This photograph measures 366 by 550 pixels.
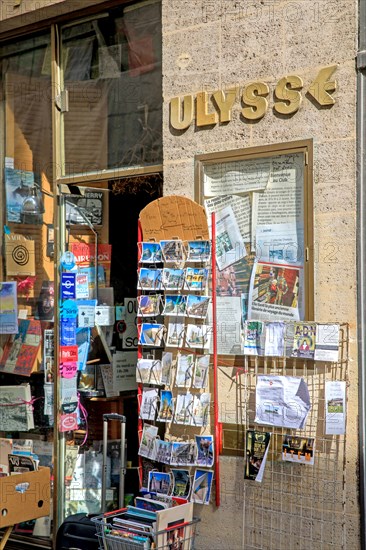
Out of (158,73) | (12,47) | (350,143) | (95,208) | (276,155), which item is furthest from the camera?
A: (12,47)

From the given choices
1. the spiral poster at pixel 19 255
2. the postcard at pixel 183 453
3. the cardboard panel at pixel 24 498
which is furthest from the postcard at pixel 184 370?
the spiral poster at pixel 19 255

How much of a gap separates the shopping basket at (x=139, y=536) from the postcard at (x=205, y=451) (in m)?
0.37

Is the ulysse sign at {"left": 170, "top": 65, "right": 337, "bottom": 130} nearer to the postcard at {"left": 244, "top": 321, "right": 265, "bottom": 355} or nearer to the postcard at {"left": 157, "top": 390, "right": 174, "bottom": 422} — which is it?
the postcard at {"left": 244, "top": 321, "right": 265, "bottom": 355}

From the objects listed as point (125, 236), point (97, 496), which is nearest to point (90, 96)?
point (125, 236)

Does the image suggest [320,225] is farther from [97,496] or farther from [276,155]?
[97,496]

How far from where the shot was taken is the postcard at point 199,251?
18.1 feet

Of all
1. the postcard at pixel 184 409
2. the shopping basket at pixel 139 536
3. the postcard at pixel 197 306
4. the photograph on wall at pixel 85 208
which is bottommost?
the shopping basket at pixel 139 536

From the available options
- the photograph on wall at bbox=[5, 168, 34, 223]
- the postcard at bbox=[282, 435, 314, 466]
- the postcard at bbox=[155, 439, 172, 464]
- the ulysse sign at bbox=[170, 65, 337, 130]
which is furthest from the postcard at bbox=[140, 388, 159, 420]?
the photograph on wall at bbox=[5, 168, 34, 223]

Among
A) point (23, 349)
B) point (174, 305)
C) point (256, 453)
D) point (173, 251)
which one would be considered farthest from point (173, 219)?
point (23, 349)

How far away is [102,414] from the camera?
657cm

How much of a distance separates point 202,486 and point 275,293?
53.0 inches

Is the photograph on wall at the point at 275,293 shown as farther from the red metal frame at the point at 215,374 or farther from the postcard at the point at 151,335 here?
the postcard at the point at 151,335

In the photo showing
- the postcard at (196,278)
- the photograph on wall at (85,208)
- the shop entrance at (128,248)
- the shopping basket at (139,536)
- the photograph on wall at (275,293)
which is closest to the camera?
the shopping basket at (139,536)

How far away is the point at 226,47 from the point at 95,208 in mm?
1778
